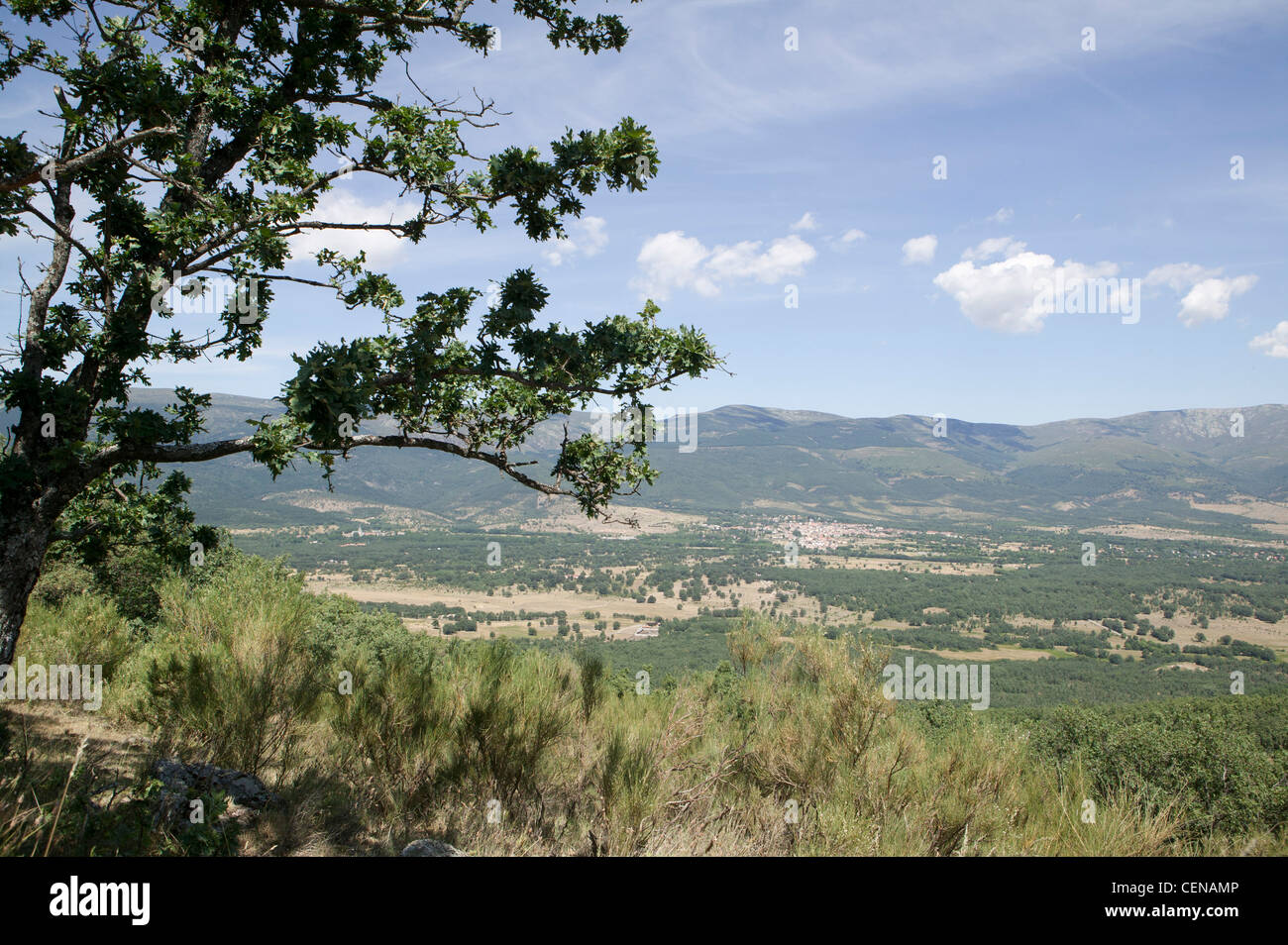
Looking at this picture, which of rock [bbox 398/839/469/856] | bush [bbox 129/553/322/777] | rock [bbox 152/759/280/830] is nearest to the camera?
rock [bbox 398/839/469/856]

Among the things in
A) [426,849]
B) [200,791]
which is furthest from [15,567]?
[426,849]

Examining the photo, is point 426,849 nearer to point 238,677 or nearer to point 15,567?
point 238,677

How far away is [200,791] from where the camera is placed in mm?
4656

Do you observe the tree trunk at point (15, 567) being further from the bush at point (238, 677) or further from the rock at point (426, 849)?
the rock at point (426, 849)

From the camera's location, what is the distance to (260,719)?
19.1 feet

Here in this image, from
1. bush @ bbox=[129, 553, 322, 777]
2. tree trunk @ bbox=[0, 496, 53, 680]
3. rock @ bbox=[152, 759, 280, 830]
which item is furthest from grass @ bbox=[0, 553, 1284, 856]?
tree trunk @ bbox=[0, 496, 53, 680]

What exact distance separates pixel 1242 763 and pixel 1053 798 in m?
22.7

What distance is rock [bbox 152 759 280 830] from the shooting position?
13.8 feet

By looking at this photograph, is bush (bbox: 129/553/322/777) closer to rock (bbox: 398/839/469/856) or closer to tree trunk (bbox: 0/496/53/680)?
tree trunk (bbox: 0/496/53/680)

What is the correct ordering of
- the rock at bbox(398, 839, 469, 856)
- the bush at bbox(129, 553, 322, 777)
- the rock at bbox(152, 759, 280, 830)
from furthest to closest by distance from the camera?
the bush at bbox(129, 553, 322, 777) < the rock at bbox(152, 759, 280, 830) < the rock at bbox(398, 839, 469, 856)
